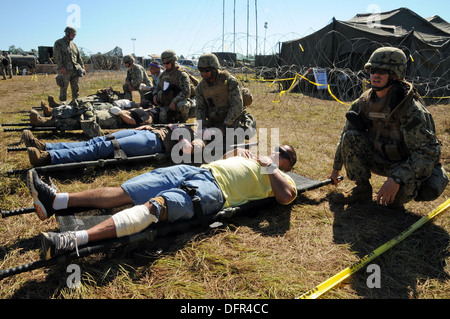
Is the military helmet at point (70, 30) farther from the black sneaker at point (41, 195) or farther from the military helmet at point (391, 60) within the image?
the military helmet at point (391, 60)

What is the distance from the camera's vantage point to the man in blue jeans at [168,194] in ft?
7.63

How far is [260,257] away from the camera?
2566 mm

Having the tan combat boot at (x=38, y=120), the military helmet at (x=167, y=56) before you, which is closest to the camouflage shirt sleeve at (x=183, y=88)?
the military helmet at (x=167, y=56)

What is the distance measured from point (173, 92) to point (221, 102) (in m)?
1.80

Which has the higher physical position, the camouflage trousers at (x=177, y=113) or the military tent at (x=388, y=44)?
the military tent at (x=388, y=44)

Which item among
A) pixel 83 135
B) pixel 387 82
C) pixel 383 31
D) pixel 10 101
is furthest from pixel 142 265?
pixel 383 31

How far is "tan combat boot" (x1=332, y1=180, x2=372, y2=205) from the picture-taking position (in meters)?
3.54

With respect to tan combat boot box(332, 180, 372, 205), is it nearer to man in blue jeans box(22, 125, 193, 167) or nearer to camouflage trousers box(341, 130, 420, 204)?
camouflage trousers box(341, 130, 420, 204)

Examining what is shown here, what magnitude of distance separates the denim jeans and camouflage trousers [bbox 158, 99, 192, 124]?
81.4 inches

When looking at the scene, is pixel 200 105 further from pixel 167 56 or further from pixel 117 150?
pixel 167 56

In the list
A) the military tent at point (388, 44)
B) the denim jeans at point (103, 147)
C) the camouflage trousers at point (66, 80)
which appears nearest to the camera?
the denim jeans at point (103, 147)

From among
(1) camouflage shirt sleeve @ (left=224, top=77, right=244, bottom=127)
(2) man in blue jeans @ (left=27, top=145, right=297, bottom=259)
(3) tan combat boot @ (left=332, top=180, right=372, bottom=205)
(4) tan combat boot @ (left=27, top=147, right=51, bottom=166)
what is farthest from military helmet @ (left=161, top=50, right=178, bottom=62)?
(3) tan combat boot @ (left=332, top=180, right=372, bottom=205)

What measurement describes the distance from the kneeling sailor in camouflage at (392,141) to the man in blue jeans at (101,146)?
2.41 m

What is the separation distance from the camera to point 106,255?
8.27 feet
